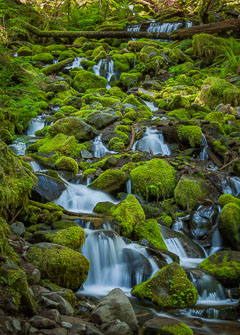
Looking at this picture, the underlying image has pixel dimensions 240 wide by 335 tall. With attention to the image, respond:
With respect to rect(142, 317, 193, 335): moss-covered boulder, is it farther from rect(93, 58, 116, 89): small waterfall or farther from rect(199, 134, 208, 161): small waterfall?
rect(93, 58, 116, 89): small waterfall

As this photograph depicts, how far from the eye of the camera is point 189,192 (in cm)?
879

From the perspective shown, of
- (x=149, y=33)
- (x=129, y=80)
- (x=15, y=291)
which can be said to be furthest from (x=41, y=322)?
(x=149, y=33)

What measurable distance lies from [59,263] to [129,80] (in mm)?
13557

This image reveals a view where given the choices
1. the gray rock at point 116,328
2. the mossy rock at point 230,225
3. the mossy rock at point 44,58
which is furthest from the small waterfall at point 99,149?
the mossy rock at point 44,58

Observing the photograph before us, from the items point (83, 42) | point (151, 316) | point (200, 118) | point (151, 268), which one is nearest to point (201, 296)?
point (151, 268)

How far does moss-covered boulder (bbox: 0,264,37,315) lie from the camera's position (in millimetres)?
3516

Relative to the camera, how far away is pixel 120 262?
247 inches

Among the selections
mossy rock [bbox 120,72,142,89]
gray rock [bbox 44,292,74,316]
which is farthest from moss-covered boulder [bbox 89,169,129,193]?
mossy rock [bbox 120,72,142,89]

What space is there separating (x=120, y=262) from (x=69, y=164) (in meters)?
3.62

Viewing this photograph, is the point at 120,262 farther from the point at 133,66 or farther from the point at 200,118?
the point at 133,66

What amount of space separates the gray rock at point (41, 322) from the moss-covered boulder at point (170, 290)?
2.31m

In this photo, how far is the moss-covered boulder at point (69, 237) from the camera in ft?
18.5

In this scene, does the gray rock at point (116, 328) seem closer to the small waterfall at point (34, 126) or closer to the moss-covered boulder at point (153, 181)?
the moss-covered boulder at point (153, 181)

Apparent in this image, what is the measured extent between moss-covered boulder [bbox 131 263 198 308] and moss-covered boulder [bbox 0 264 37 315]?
2.28 metres
